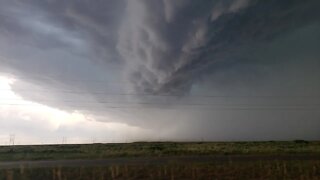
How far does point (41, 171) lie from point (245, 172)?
15.9 metres

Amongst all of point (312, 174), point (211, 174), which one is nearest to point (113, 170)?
point (211, 174)

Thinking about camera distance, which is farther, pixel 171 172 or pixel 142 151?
pixel 142 151

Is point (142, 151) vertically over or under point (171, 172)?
over


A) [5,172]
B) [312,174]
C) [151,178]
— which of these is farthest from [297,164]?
[5,172]

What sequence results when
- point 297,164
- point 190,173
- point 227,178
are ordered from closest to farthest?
point 227,178
point 190,173
point 297,164

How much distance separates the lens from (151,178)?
3269cm

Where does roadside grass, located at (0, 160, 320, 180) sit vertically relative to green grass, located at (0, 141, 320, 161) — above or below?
below

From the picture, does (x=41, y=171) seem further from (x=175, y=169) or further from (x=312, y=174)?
(x=312, y=174)

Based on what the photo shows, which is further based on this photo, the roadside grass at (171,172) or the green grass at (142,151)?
the green grass at (142,151)

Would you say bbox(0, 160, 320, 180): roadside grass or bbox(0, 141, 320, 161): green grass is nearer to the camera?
bbox(0, 160, 320, 180): roadside grass

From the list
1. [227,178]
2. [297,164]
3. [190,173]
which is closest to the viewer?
[227,178]

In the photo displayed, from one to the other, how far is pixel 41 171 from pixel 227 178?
14559mm

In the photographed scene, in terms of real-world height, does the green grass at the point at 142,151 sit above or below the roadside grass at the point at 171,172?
above

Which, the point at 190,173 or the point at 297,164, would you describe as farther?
the point at 297,164
